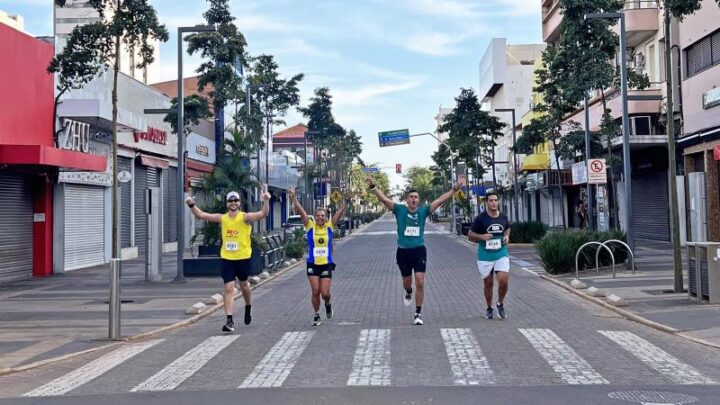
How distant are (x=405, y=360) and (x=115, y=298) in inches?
173

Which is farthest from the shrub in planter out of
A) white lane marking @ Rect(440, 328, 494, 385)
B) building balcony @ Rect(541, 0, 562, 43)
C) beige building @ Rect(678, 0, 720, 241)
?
white lane marking @ Rect(440, 328, 494, 385)

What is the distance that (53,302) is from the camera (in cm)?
1625

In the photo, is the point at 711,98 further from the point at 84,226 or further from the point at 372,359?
the point at 84,226

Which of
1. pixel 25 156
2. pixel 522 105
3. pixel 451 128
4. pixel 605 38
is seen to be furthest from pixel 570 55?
pixel 522 105

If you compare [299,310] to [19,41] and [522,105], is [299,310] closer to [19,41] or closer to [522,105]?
[19,41]

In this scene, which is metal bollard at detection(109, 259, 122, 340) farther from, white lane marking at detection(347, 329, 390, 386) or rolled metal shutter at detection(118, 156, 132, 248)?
rolled metal shutter at detection(118, 156, 132, 248)

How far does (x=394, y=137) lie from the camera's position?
59.5 meters

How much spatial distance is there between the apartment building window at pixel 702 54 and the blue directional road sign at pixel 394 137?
32.0 meters

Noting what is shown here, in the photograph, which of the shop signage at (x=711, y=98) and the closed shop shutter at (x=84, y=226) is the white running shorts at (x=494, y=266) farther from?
the closed shop shutter at (x=84, y=226)

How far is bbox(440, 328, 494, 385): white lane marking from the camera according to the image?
7856 millimetres

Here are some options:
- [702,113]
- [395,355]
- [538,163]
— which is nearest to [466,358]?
[395,355]

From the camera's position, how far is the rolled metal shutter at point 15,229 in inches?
840

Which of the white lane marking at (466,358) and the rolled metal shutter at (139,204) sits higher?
the rolled metal shutter at (139,204)

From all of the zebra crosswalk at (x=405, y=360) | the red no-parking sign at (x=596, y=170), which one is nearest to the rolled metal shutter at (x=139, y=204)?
the red no-parking sign at (x=596, y=170)
